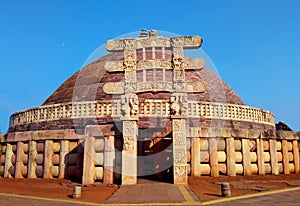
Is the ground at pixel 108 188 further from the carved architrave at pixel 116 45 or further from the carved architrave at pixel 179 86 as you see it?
the carved architrave at pixel 116 45

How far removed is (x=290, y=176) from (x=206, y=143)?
14.5 ft

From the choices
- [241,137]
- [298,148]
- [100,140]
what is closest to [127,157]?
[100,140]

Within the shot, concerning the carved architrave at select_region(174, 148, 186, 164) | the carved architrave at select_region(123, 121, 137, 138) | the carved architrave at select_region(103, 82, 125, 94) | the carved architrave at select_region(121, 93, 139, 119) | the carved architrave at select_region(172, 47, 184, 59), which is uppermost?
the carved architrave at select_region(172, 47, 184, 59)

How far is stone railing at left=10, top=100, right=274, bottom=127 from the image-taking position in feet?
42.9

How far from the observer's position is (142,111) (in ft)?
43.1

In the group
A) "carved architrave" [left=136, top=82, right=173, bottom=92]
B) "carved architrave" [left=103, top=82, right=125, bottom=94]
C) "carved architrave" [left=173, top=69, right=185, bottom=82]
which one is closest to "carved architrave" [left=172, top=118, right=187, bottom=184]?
"carved architrave" [left=136, top=82, right=173, bottom=92]

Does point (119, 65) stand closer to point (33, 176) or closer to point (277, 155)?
point (33, 176)

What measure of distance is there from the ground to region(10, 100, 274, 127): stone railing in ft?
11.8

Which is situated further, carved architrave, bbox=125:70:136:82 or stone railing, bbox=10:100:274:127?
stone railing, bbox=10:100:274:127

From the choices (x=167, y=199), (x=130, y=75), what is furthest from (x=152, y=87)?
(x=167, y=199)

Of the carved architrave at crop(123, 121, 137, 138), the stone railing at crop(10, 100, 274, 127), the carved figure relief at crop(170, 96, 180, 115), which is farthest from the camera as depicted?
the stone railing at crop(10, 100, 274, 127)

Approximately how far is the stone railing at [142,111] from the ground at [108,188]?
3603mm

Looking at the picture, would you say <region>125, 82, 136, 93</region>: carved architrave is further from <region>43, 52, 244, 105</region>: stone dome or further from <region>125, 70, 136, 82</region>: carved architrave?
<region>43, 52, 244, 105</region>: stone dome

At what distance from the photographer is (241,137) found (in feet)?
40.6
